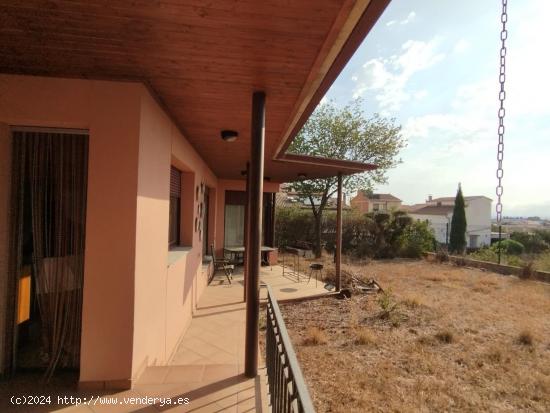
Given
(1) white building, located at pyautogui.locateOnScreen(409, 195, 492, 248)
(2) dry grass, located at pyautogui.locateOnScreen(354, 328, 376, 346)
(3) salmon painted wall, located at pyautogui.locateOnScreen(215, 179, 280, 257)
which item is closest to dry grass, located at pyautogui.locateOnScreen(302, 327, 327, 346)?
(2) dry grass, located at pyautogui.locateOnScreen(354, 328, 376, 346)

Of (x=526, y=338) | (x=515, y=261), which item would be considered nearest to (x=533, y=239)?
(x=515, y=261)

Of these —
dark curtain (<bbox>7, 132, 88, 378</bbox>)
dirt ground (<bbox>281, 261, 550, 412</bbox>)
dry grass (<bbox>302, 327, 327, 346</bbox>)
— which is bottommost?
dirt ground (<bbox>281, 261, 550, 412</bbox>)

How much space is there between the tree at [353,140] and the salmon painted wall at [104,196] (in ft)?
41.6

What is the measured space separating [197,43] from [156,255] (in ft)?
6.44

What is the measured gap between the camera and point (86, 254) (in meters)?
2.28

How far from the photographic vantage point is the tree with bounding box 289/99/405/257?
1500 cm

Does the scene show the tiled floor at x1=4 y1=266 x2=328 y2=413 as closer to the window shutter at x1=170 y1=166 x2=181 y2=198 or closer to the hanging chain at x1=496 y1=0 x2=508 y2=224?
the window shutter at x1=170 y1=166 x2=181 y2=198

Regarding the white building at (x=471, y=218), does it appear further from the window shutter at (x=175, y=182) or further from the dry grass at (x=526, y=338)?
the window shutter at (x=175, y=182)

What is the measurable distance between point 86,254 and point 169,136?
59.8 inches

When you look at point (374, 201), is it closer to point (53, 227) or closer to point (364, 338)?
point (364, 338)

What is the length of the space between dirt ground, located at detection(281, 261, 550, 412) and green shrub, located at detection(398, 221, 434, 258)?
6.32 m

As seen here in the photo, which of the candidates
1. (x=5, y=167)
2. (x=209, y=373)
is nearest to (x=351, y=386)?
(x=209, y=373)

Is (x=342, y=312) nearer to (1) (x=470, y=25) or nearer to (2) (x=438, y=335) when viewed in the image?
(2) (x=438, y=335)

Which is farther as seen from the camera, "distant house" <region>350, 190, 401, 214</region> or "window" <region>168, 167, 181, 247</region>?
"distant house" <region>350, 190, 401, 214</region>
